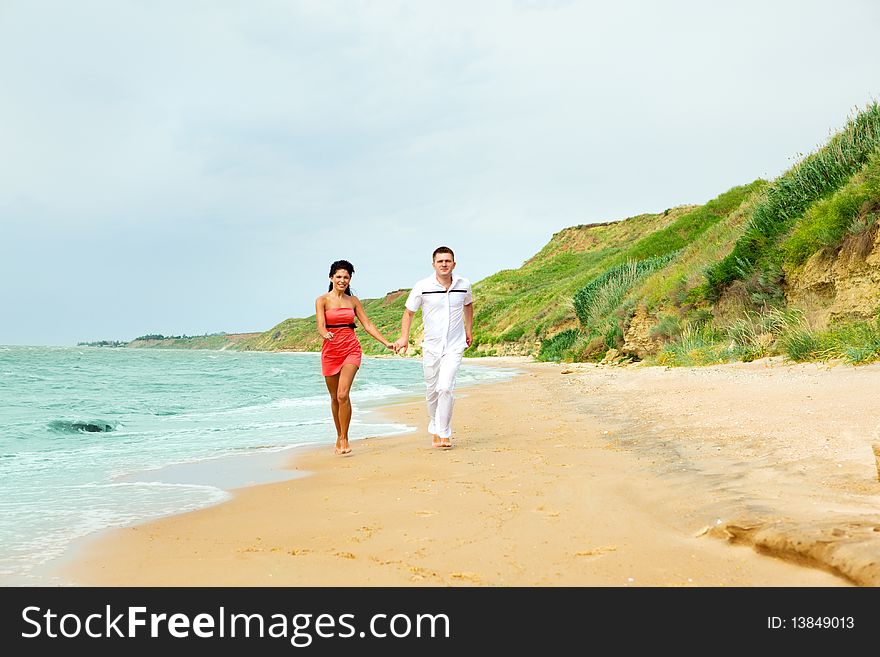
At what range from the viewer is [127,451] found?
7.43 m

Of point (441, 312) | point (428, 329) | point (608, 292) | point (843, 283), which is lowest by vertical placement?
point (428, 329)

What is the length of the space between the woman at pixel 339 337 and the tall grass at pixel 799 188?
10.6m

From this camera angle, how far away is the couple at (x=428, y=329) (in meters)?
6.77

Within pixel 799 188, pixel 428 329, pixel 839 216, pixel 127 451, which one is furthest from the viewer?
pixel 799 188

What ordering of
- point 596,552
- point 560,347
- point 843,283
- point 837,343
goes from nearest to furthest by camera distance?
point 596,552, point 837,343, point 843,283, point 560,347

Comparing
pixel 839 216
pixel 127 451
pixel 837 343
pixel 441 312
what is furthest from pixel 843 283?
pixel 127 451

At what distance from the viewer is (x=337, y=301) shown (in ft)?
23.0

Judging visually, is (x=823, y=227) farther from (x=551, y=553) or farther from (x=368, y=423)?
(x=551, y=553)

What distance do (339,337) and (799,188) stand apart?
12088 millimetres

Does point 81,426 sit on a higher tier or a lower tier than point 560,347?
lower

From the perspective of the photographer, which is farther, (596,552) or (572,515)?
(572,515)

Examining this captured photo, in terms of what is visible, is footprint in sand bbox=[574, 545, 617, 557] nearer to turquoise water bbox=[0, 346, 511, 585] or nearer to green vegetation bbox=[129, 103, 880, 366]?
turquoise water bbox=[0, 346, 511, 585]

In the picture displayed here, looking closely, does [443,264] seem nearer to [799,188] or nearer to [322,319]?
[322,319]

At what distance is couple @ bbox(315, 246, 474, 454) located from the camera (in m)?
6.77
